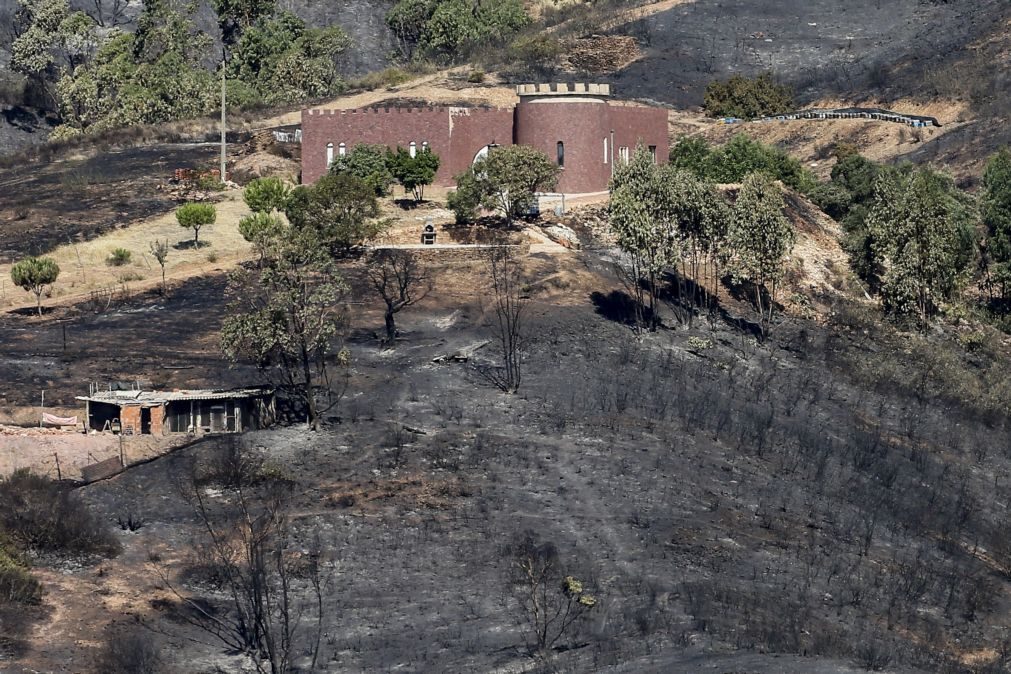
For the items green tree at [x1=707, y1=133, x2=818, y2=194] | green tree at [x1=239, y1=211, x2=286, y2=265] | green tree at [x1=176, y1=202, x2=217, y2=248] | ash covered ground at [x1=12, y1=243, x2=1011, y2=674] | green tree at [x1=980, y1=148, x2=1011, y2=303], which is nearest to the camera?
ash covered ground at [x1=12, y1=243, x2=1011, y2=674]

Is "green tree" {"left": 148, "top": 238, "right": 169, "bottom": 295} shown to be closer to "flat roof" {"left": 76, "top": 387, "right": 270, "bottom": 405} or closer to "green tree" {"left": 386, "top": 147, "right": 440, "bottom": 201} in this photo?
"green tree" {"left": 386, "top": 147, "right": 440, "bottom": 201}

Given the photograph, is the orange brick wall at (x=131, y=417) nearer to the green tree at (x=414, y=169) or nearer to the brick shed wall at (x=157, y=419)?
the brick shed wall at (x=157, y=419)

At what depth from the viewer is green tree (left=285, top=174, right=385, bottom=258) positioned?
7738 cm

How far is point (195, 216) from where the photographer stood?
8238 centimetres

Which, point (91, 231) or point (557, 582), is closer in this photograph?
point (557, 582)

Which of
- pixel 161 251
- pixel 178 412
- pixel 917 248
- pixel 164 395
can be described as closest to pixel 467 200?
pixel 161 251

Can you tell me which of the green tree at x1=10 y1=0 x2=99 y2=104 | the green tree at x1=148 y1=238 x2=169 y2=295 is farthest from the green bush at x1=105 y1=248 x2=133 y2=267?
the green tree at x1=10 y1=0 x2=99 y2=104

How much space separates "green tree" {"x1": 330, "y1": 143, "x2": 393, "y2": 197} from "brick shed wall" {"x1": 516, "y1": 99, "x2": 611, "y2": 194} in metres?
7.13

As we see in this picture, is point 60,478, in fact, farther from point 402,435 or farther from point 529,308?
point 529,308

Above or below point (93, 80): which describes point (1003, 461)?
below

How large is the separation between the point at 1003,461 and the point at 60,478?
112ft

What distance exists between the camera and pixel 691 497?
2192 inches

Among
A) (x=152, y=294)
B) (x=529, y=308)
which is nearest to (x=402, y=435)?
(x=529, y=308)

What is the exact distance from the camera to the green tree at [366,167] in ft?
284
